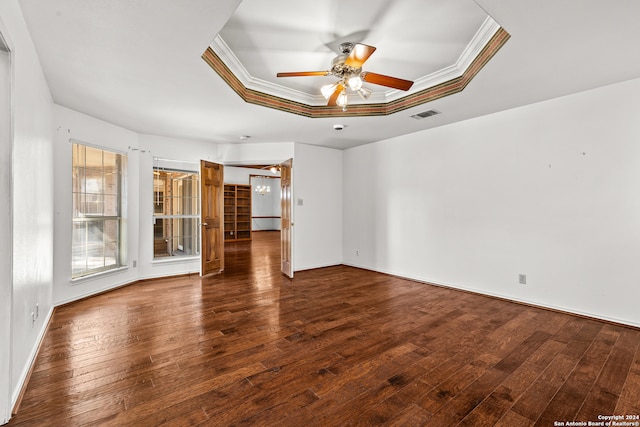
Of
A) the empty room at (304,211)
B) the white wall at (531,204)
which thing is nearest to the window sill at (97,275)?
the empty room at (304,211)

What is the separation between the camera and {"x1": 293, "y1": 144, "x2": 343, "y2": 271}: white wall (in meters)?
5.84

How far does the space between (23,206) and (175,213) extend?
144 inches

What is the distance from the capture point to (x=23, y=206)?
81.0 inches

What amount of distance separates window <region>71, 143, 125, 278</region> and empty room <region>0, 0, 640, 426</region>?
32mm

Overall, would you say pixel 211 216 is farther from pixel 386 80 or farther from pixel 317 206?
pixel 386 80

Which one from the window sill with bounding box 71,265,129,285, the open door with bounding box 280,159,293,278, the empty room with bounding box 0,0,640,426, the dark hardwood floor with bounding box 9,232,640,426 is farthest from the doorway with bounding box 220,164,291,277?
the dark hardwood floor with bounding box 9,232,640,426

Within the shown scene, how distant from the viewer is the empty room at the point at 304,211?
6.25 feet

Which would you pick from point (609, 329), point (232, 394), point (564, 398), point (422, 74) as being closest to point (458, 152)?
point (422, 74)

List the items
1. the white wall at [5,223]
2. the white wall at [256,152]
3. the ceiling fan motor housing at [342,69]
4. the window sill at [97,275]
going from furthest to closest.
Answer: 1. the white wall at [256,152]
2. the window sill at [97,275]
3. the ceiling fan motor housing at [342,69]
4. the white wall at [5,223]

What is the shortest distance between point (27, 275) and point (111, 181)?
2.89 metres

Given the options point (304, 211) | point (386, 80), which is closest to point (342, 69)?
point (386, 80)

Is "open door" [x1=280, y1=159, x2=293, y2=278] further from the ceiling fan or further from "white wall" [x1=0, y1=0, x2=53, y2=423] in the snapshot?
"white wall" [x1=0, y1=0, x2=53, y2=423]

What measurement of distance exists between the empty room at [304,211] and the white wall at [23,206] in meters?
0.03

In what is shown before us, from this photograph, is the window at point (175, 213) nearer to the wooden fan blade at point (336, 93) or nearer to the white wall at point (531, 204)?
the wooden fan blade at point (336, 93)
